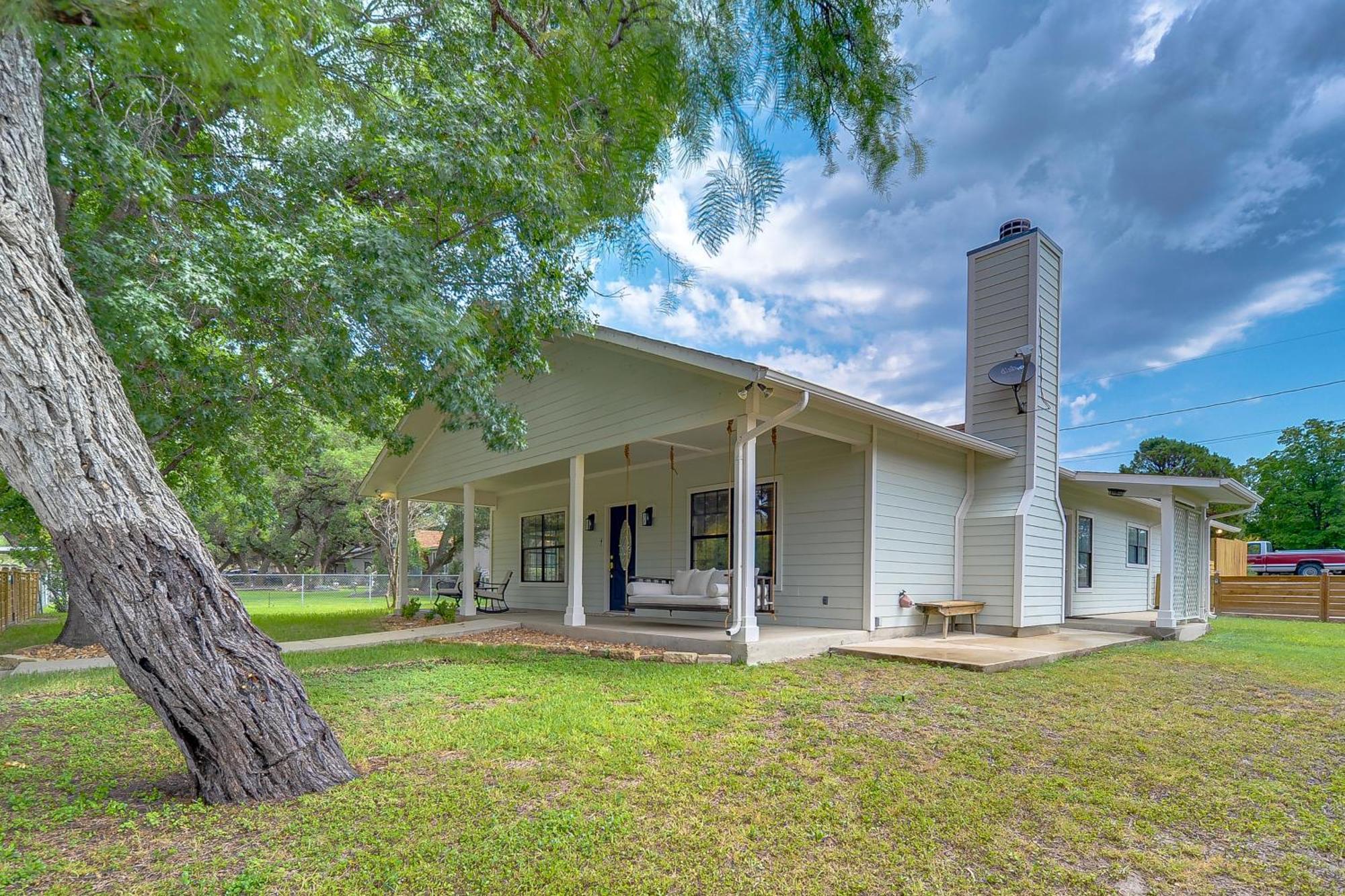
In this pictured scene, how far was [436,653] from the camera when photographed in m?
7.81

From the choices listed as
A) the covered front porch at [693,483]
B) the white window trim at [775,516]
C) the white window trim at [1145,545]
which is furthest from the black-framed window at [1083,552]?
the white window trim at [775,516]

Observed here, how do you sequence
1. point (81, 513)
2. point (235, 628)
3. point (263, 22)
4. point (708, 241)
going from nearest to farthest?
point (263, 22)
point (708, 241)
point (81, 513)
point (235, 628)

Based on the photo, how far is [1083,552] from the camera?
11172 millimetres

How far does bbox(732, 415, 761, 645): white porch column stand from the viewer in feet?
21.5

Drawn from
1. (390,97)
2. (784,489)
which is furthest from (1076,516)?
(390,97)

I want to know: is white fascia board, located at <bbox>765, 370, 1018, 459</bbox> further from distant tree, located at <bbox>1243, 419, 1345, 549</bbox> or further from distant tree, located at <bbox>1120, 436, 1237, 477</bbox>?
distant tree, located at <bbox>1120, 436, 1237, 477</bbox>

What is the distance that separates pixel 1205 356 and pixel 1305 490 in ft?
25.0

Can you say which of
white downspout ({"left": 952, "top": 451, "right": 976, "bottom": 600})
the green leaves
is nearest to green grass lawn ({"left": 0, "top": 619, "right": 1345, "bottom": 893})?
the green leaves

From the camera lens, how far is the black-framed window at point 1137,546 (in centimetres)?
1298

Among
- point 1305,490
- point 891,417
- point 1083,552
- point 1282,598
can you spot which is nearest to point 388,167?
point 891,417

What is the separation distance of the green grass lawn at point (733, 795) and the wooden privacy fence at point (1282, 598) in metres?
10.7

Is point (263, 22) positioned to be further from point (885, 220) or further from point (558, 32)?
point (885, 220)

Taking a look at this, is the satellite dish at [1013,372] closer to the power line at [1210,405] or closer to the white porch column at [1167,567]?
the white porch column at [1167,567]

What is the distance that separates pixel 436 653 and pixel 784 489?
4.70m
